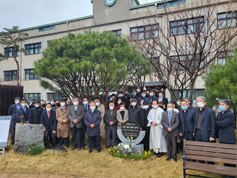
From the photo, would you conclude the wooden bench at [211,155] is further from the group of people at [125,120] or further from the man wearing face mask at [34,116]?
the man wearing face mask at [34,116]

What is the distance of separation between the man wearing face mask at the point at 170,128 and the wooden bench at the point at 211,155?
124cm

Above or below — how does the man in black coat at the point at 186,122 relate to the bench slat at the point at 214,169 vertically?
above

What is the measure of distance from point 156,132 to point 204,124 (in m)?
1.62

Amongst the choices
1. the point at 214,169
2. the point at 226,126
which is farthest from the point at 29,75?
the point at 214,169

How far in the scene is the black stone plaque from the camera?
6.21 meters

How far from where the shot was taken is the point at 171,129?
566cm

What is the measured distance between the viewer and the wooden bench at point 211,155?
3.95 metres

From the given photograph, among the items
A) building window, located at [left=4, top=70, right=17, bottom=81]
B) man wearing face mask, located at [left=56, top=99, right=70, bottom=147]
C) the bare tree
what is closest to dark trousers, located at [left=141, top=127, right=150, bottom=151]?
the bare tree

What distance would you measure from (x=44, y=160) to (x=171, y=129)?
150 inches

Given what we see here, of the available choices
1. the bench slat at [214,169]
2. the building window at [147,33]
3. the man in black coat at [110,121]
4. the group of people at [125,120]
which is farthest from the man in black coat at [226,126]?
the building window at [147,33]

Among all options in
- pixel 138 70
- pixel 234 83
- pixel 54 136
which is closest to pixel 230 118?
pixel 234 83

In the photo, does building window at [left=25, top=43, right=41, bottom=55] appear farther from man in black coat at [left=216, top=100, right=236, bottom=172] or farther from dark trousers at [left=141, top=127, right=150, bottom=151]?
man in black coat at [left=216, top=100, right=236, bottom=172]

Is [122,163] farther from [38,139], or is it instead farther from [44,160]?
[38,139]

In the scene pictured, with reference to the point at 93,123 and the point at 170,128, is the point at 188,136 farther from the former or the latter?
the point at 93,123
